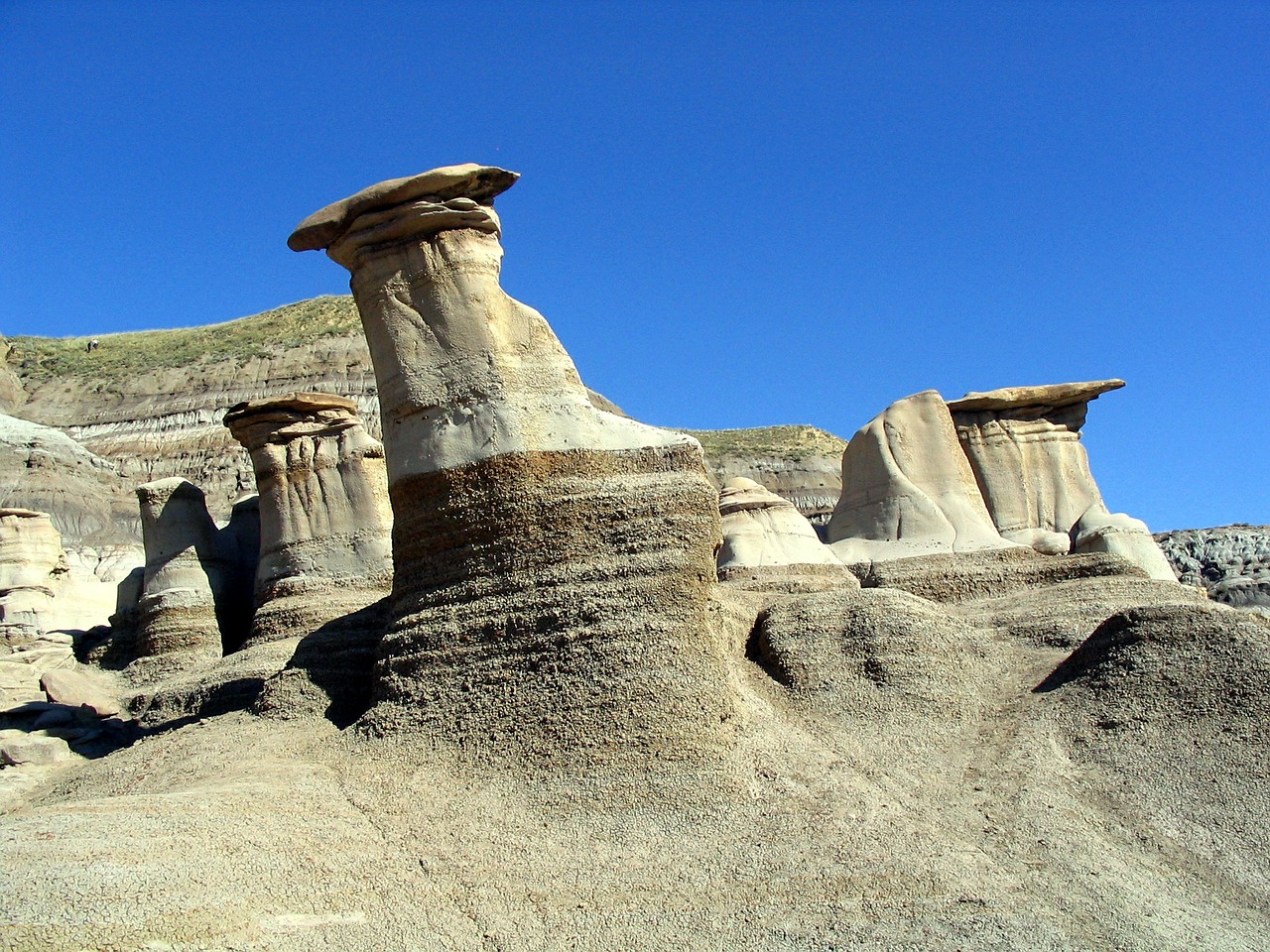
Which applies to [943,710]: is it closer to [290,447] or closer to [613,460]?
[613,460]

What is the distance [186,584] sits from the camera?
59.2 feet

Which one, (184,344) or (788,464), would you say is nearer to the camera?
(788,464)

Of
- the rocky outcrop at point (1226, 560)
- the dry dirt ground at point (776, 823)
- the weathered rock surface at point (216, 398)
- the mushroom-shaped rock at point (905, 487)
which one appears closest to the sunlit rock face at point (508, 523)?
the dry dirt ground at point (776, 823)

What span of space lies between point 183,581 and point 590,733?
11124 millimetres

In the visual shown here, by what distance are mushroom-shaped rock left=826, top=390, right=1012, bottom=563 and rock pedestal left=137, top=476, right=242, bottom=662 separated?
9.02 m

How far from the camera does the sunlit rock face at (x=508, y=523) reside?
9109 mm

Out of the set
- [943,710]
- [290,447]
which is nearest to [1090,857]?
[943,710]

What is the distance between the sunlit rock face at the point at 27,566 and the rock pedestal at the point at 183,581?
4912 mm

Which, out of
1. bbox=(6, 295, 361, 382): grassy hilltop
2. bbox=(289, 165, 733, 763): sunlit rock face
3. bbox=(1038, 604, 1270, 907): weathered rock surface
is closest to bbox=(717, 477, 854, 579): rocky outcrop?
bbox=(1038, 604, 1270, 907): weathered rock surface

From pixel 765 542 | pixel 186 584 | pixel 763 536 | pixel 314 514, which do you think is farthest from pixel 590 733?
pixel 186 584

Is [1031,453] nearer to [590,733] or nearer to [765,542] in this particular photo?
[765,542]

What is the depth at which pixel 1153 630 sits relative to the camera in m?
10.3

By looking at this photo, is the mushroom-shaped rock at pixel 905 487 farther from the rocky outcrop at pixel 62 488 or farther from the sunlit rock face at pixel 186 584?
the rocky outcrop at pixel 62 488

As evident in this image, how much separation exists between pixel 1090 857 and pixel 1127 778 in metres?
1.29
